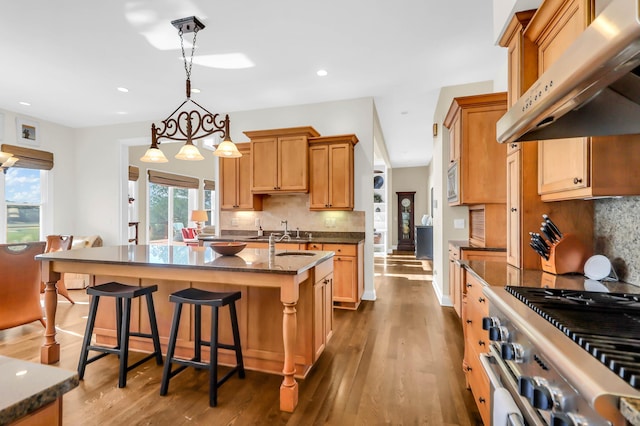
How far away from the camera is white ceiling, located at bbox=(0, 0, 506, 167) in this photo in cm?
270

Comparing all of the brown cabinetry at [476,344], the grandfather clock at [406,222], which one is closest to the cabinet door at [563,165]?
the brown cabinetry at [476,344]

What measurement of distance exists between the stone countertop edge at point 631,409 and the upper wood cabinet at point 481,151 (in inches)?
113

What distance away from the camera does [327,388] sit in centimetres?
225

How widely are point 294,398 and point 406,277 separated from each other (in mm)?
4431

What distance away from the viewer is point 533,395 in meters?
0.87

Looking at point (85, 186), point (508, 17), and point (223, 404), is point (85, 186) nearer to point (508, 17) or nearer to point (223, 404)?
point (223, 404)

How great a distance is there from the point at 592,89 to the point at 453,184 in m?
2.86

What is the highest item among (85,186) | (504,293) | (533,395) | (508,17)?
(508,17)

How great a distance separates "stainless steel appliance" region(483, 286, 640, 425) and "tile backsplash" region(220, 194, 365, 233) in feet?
10.8

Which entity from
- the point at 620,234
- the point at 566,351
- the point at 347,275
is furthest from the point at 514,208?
the point at 347,275

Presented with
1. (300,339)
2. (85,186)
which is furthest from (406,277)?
(85,186)

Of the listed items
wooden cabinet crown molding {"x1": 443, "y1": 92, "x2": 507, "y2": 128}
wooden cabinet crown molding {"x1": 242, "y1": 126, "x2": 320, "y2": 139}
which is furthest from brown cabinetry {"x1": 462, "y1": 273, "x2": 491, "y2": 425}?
wooden cabinet crown molding {"x1": 242, "y1": 126, "x2": 320, "y2": 139}

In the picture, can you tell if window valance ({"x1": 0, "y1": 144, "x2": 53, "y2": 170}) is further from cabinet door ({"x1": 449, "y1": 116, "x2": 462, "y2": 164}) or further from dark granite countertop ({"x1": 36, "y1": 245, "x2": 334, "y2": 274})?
cabinet door ({"x1": 449, "y1": 116, "x2": 462, "y2": 164})

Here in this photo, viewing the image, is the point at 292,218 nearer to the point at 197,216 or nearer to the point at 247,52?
the point at 247,52
